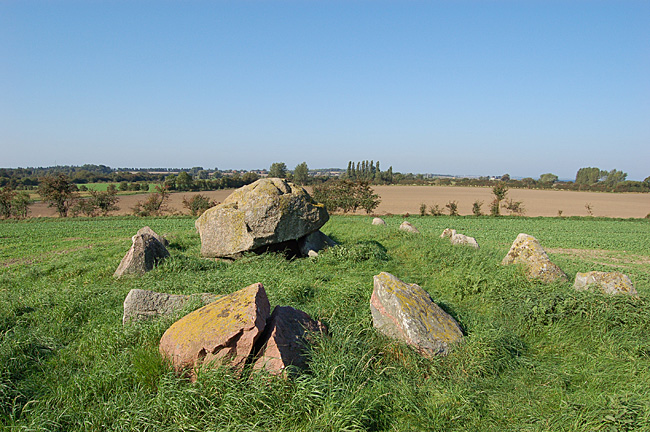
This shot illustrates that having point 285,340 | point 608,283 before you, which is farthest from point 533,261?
point 285,340

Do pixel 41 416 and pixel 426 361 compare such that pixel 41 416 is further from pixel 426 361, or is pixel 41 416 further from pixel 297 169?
pixel 297 169

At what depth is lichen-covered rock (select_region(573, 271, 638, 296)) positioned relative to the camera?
827 cm

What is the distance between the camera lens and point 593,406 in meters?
4.27

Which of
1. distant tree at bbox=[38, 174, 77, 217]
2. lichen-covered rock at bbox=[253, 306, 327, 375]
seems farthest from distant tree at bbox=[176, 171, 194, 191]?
lichen-covered rock at bbox=[253, 306, 327, 375]

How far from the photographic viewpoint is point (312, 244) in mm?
13328

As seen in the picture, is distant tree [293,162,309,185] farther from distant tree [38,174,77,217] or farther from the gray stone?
the gray stone

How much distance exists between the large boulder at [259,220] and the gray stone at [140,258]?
2183 millimetres

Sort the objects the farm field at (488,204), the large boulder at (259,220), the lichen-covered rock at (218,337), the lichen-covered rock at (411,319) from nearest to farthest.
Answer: the lichen-covered rock at (218,337), the lichen-covered rock at (411,319), the large boulder at (259,220), the farm field at (488,204)

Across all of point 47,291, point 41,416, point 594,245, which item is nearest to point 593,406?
point 41,416

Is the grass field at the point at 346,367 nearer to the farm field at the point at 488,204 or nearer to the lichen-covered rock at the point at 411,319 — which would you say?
the lichen-covered rock at the point at 411,319

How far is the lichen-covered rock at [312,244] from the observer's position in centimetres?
1305

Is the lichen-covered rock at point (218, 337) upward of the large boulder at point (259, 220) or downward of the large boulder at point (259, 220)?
downward

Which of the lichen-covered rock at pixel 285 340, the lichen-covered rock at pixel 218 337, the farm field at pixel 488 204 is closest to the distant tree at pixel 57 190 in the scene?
the farm field at pixel 488 204

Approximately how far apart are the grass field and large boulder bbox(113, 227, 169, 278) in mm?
486
